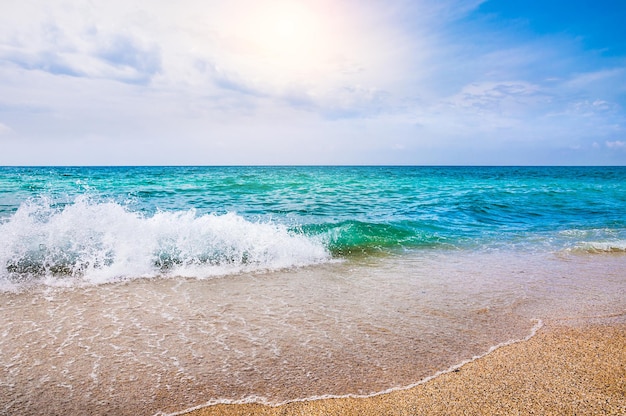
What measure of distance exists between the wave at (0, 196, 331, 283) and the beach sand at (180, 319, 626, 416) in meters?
3.87

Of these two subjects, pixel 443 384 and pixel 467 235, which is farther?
pixel 467 235

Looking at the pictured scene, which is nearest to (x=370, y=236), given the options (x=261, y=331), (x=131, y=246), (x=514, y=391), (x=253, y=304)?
(x=253, y=304)

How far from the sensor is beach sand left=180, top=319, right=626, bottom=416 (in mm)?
2562

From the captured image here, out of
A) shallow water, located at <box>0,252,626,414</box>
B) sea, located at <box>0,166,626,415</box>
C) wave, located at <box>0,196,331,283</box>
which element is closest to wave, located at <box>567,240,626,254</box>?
sea, located at <box>0,166,626,415</box>

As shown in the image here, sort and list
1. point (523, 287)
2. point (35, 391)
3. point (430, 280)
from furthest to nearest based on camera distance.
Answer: point (430, 280), point (523, 287), point (35, 391)

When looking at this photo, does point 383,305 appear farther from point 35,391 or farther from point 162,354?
point 35,391

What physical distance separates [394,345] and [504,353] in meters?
0.95

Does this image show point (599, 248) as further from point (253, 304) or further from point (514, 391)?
point (253, 304)

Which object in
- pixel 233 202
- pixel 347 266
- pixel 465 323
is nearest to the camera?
pixel 465 323

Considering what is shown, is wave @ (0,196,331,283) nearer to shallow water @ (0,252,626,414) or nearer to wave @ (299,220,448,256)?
wave @ (299,220,448,256)

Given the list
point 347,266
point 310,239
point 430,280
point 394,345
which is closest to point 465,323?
point 394,345

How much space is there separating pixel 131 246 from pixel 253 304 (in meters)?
3.29

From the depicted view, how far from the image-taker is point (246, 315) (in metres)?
4.27

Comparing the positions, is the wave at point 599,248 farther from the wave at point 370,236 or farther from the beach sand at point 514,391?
the beach sand at point 514,391
